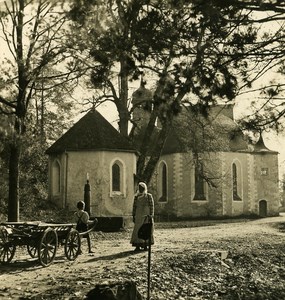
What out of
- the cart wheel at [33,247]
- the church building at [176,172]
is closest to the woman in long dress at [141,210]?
the cart wheel at [33,247]

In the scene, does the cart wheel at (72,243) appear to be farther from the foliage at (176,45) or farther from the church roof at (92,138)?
the church roof at (92,138)

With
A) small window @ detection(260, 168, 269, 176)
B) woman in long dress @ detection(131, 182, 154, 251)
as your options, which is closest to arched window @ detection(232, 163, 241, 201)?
small window @ detection(260, 168, 269, 176)

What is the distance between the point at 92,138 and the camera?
102 ft

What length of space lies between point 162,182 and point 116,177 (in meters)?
11.8

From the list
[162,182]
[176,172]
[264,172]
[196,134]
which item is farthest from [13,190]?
[264,172]

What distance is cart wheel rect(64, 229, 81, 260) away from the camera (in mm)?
12062

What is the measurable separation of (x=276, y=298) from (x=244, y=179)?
35.1 m

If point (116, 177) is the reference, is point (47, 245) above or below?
below

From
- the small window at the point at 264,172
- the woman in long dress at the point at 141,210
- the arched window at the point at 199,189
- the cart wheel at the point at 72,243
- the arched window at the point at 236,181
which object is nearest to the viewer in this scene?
the cart wheel at the point at 72,243

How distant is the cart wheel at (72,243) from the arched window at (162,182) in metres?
29.6

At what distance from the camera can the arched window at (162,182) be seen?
42.2m

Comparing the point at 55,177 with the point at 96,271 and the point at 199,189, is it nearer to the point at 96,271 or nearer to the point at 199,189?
the point at 199,189

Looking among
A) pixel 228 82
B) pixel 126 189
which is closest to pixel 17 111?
pixel 228 82

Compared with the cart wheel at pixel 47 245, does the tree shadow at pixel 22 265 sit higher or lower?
lower
